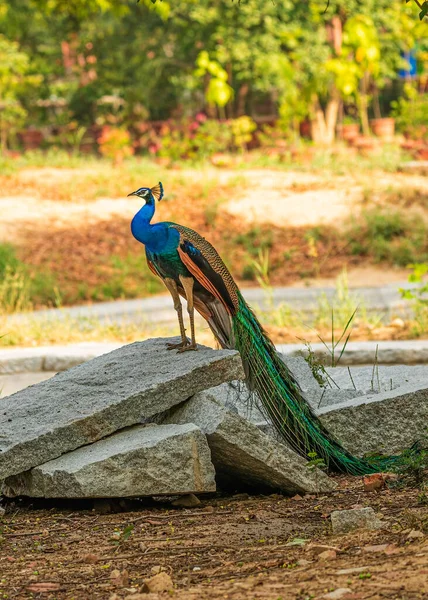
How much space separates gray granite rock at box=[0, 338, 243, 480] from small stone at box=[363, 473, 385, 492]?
0.75 metres

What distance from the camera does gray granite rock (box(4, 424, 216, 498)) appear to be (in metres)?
4.18

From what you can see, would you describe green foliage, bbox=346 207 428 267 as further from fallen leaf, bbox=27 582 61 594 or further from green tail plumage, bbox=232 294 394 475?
fallen leaf, bbox=27 582 61 594

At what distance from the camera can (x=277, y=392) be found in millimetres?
4660

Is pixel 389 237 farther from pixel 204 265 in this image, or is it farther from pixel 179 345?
pixel 204 265

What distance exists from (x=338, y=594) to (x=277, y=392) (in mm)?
1779

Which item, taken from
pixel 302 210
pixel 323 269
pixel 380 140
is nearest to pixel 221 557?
pixel 323 269

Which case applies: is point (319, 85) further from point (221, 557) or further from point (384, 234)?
point (221, 557)

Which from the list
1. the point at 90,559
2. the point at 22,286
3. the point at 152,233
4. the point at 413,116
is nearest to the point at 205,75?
the point at 413,116

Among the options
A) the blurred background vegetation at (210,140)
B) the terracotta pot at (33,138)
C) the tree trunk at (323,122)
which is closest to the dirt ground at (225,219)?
the blurred background vegetation at (210,140)

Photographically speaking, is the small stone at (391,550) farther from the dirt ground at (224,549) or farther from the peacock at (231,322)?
the peacock at (231,322)

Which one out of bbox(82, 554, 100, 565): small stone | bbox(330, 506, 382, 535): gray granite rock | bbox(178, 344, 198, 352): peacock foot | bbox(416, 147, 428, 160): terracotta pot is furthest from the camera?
bbox(416, 147, 428, 160): terracotta pot

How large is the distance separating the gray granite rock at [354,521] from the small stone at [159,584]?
80cm

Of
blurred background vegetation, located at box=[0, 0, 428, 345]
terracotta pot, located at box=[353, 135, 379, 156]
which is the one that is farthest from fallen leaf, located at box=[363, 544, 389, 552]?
terracotta pot, located at box=[353, 135, 379, 156]

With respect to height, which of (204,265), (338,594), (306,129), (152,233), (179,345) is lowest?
(338,594)
